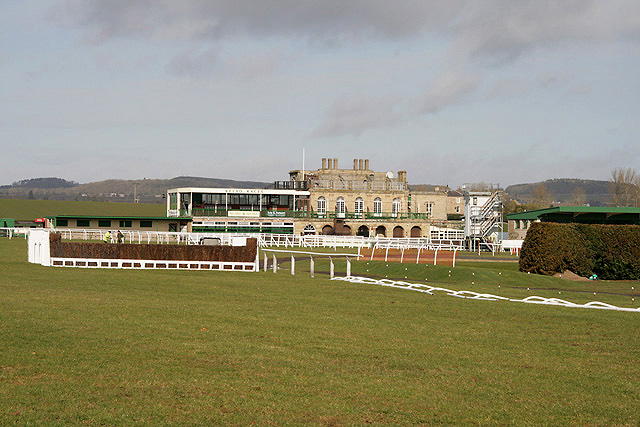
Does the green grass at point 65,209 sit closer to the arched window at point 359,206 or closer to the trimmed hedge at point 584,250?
the arched window at point 359,206

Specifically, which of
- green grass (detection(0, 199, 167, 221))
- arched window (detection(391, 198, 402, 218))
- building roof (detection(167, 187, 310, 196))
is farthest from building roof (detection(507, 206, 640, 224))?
green grass (detection(0, 199, 167, 221))

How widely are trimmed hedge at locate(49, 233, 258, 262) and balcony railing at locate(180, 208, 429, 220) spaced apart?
4701cm

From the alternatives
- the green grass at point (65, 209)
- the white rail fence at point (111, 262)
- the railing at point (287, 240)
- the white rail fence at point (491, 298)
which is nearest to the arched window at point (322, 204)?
the railing at point (287, 240)

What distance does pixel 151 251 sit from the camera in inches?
1113

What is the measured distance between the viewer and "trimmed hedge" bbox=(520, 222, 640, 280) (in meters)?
31.1

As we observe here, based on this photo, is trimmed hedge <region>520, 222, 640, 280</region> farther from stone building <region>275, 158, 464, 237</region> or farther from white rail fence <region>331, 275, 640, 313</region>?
stone building <region>275, 158, 464, 237</region>

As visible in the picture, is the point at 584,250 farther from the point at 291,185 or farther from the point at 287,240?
the point at 291,185

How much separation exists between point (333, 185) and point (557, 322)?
71.0 m

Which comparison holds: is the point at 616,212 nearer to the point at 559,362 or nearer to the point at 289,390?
the point at 559,362

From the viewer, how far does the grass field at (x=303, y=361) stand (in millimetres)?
7668

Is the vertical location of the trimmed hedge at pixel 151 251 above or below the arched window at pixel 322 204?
below

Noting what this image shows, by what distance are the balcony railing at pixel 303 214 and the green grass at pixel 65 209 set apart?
53222 millimetres

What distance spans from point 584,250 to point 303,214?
51806 mm

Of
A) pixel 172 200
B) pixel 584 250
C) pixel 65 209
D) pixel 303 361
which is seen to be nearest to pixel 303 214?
pixel 172 200
